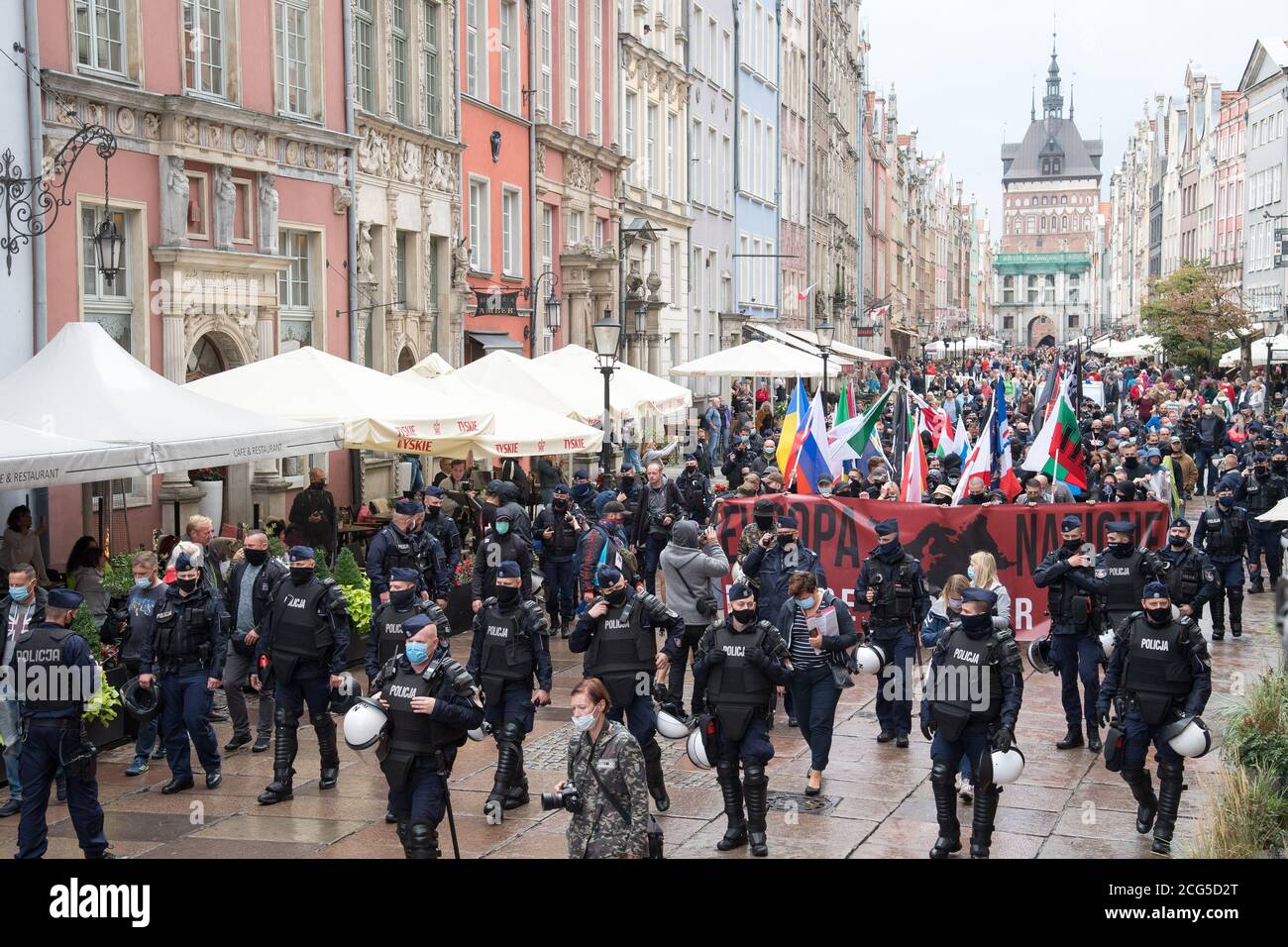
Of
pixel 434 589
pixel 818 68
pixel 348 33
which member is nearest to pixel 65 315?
pixel 434 589

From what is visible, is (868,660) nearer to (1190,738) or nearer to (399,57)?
(1190,738)

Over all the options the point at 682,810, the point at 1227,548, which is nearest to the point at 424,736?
the point at 682,810

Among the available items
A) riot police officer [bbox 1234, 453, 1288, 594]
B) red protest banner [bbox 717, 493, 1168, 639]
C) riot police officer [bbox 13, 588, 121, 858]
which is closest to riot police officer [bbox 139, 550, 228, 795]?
riot police officer [bbox 13, 588, 121, 858]

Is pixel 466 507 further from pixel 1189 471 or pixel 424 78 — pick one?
pixel 1189 471

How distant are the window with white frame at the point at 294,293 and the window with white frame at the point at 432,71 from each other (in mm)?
4350

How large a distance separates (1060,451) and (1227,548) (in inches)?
121

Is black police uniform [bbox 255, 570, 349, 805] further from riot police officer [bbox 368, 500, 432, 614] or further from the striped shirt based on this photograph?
the striped shirt

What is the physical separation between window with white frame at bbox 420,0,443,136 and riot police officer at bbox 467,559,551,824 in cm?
1614

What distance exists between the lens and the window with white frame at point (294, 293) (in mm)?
21234

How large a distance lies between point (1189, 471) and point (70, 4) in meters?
18.2

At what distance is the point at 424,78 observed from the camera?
984 inches

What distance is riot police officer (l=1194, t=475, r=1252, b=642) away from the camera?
1708 centimetres

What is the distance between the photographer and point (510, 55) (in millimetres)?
28844

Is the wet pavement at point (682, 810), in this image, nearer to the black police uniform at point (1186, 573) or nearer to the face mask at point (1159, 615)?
the face mask at point (1159, 615)
